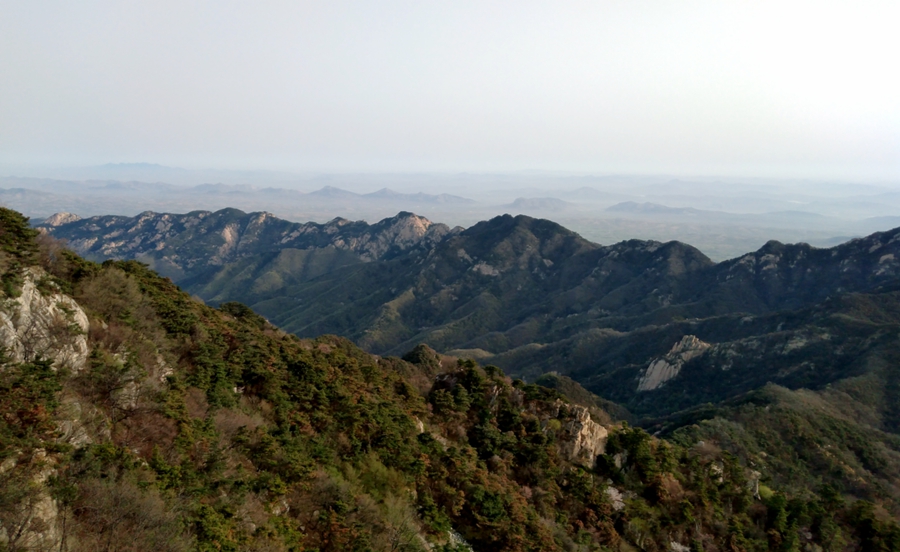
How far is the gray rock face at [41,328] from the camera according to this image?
51.0 ft

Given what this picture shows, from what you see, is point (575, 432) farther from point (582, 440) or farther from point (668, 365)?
point (668, 365)

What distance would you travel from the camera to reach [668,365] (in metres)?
98.1

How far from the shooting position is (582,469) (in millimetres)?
30906

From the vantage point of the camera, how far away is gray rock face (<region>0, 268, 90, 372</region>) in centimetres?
1555

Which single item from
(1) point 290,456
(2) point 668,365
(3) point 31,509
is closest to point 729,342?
(2) point 668,365

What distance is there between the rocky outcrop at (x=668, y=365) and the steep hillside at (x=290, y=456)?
63.5 m

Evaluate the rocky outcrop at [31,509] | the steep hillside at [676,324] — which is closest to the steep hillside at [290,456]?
the rocky outcrop at [31,509]

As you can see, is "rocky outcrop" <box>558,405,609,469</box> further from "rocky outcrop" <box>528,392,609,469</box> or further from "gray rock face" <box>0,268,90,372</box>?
"gray rock face" <box>0,268,90,372</box>

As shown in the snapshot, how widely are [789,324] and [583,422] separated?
3900 inches

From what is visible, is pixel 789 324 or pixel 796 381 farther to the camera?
pixel 789 324

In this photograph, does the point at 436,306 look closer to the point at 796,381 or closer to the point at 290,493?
the point at 796,381

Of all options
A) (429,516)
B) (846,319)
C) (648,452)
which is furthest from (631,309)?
(429,516)

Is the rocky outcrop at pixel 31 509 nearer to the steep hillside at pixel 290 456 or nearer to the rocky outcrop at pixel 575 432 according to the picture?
the steep hillside at pixel 290 456

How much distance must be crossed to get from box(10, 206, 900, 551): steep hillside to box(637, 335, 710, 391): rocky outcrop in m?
63.5
